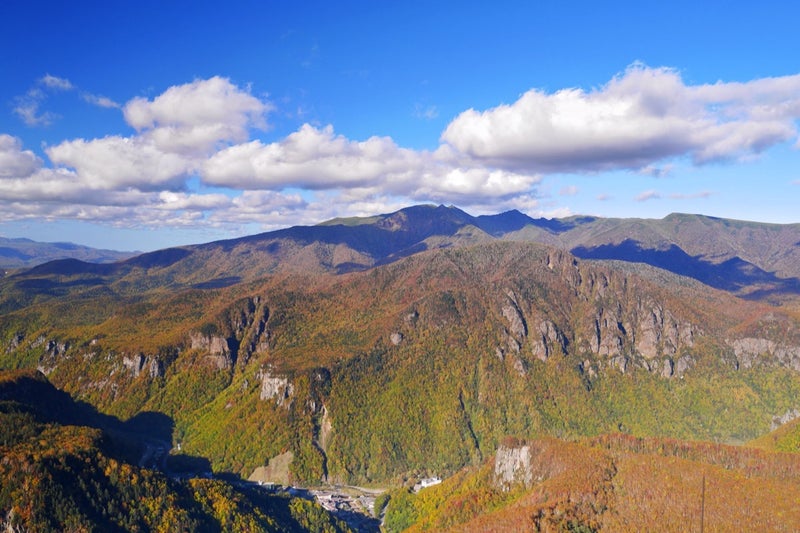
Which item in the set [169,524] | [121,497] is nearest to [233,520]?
[169,524]

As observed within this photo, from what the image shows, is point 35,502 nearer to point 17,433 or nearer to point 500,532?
point 17,433

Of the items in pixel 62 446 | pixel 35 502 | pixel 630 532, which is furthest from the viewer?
pixel 62 446

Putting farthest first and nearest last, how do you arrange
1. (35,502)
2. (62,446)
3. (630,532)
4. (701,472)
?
1. (701,472)
2. (62,446)
3. (630,532)
4. (35,502)

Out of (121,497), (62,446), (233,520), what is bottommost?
(233,520)

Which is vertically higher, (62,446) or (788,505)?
(62,446)

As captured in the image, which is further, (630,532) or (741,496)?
(741,496)

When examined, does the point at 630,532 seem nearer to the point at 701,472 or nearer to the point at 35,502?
the point at 701,472

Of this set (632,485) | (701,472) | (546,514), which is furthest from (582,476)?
(701,472)

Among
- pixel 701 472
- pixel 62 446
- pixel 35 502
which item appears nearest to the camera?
pixel 35 502

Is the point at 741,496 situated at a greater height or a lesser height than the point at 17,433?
lesser
